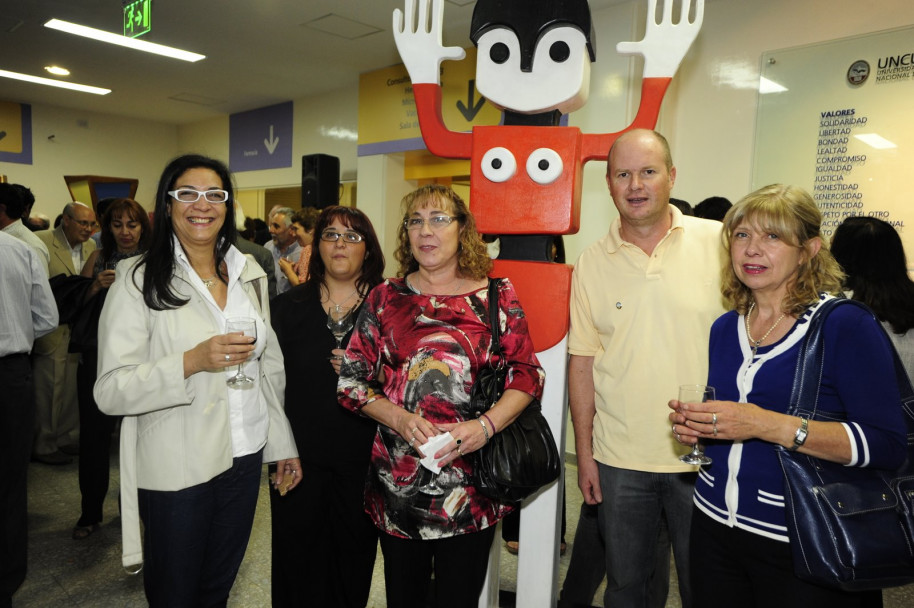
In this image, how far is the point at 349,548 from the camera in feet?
6.54

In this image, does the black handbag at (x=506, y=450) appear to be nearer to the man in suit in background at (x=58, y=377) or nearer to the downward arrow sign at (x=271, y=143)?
the man in suit in background at (x=58, y=377)

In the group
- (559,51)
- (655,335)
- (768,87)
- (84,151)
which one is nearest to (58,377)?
(559,51)

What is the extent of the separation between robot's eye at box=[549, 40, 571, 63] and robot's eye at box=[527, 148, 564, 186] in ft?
0.96

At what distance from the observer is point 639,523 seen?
1723 millimetres

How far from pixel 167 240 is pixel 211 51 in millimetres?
5460

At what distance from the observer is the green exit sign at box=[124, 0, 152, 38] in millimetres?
4002

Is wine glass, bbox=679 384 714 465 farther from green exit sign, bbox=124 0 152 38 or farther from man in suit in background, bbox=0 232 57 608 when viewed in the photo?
green exit sign, bbox=124 0 152 38

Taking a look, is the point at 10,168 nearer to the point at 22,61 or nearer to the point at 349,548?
the point at 22,61

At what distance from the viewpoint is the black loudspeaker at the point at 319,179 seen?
591cm

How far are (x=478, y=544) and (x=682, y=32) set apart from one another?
1.60 metres

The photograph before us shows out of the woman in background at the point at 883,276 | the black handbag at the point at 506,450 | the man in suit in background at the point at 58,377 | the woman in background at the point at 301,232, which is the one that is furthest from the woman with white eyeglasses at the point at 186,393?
the man in suit in background at the point at 58,377

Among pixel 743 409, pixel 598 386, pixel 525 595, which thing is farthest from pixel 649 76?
pixel 525 595

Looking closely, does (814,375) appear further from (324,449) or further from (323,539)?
(323,539)

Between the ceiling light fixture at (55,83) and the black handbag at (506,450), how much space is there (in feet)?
28.0
